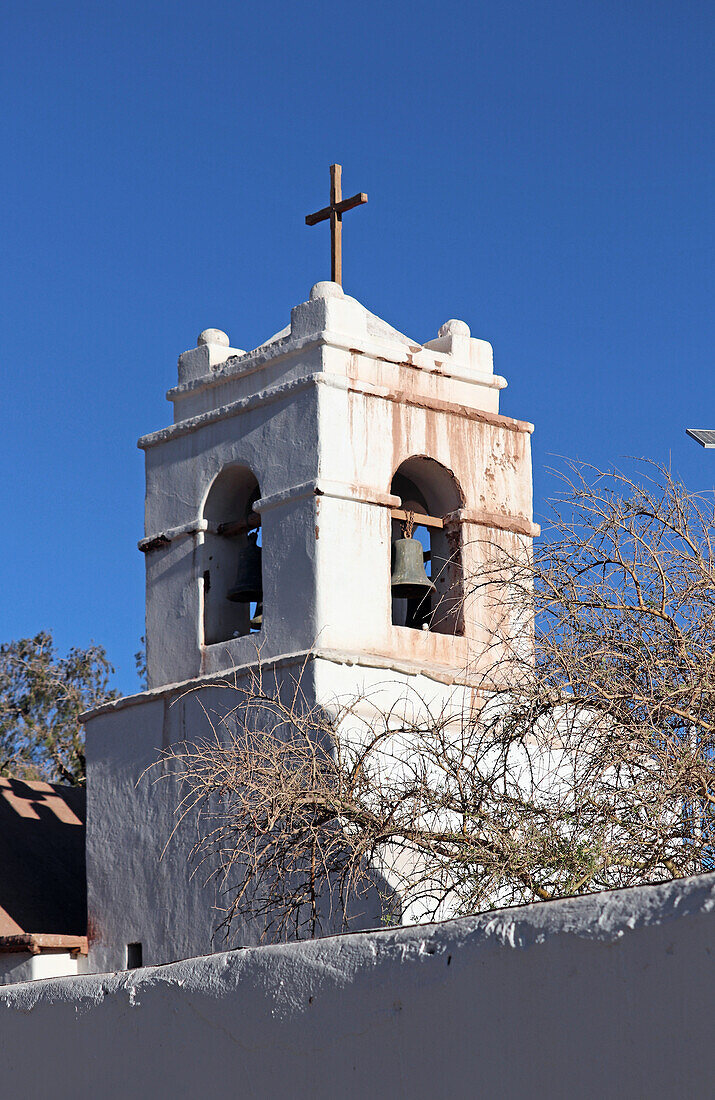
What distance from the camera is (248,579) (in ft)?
38.6

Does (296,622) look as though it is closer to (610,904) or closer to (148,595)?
(148,595)

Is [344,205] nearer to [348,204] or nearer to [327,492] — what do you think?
[348,204]

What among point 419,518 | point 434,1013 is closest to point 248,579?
point 419,518

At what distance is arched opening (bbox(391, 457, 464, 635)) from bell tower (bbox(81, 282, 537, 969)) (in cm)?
2

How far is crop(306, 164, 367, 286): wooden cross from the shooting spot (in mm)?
12539

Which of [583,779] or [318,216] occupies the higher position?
[318,216]

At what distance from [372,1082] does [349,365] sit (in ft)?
23.9

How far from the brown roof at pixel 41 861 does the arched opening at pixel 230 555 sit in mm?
2986

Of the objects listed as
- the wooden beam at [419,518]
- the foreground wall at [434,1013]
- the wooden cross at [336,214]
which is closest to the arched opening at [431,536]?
the wooden beam at [419,518]

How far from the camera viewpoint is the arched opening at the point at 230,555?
11914mm

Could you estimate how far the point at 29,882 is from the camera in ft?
46.5

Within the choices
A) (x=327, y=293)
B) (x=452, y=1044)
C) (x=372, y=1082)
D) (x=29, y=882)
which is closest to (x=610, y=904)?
(x=452, y=1044)

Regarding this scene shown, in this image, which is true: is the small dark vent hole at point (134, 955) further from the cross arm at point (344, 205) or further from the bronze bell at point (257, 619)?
the cross arm at point (344, 205)

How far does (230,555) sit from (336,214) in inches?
113
